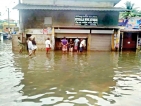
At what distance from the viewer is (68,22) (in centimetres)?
2266

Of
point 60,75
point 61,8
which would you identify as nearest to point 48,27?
point 61,8

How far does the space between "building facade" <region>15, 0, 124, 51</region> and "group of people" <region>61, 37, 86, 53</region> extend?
0.69m

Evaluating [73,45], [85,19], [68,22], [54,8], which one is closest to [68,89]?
[54,8]

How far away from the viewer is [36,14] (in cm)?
2244

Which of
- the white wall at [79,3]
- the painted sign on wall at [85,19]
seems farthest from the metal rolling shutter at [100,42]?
the white wall at [79,3]

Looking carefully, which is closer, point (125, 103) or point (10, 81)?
point (125, 103)

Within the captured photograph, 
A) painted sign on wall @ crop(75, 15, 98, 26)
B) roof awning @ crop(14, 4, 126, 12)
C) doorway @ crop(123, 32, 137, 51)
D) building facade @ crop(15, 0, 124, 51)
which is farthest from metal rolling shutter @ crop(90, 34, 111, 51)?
doorway @ crop(123, 32, 137, 51)

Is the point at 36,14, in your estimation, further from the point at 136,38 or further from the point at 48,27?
the point at 136,38

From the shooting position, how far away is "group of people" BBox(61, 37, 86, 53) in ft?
69.5

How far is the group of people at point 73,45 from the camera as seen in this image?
21188 millimetres

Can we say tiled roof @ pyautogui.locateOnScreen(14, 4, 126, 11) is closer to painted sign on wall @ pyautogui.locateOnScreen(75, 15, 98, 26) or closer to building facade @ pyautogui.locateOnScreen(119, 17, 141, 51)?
painted sign on wall @ pyautogui.locateOnScreen(75, 15, 98, 26)

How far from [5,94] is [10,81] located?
174 centimetres

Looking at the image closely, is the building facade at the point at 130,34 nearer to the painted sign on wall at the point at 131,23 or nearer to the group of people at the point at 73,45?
the painted sign on wall at the point at 131,23

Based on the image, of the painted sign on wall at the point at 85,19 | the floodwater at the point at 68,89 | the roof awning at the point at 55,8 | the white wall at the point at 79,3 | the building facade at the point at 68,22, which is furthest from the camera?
the white wall at the point at 79,3
